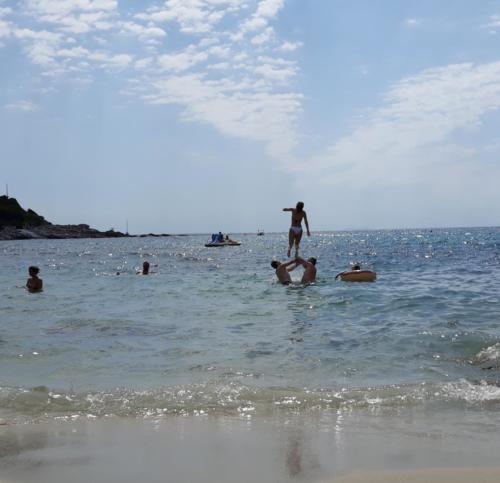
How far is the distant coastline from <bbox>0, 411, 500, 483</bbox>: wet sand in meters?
117

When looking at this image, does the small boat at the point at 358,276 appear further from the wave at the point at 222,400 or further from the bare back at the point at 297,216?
the wave at the point at 222,400

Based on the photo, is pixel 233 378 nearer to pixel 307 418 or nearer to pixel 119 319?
pixel 307 418

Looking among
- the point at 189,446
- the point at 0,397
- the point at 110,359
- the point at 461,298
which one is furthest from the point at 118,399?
the point at 461,298

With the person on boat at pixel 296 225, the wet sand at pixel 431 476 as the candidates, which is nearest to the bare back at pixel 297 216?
the person on boat at pixel 296 225

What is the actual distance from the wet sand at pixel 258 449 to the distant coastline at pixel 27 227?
117m

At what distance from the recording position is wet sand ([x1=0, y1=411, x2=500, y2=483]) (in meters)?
3.89

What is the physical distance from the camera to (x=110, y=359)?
827 centimetres

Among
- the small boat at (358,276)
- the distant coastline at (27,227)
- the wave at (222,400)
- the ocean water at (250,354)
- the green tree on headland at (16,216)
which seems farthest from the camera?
the green tree on headland at (16,216)

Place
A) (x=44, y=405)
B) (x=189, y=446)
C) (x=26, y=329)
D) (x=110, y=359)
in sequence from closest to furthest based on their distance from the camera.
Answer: (x=189, y=446), (x=44, y=405), (x=110, y=359), (x=26, y=329)

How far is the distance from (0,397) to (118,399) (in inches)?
51.5

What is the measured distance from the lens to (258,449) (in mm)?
4406

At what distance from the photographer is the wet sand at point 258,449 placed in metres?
3.89

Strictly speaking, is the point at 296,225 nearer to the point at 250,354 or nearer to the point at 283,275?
the point at 283,275

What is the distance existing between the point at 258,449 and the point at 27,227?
134102 mm
